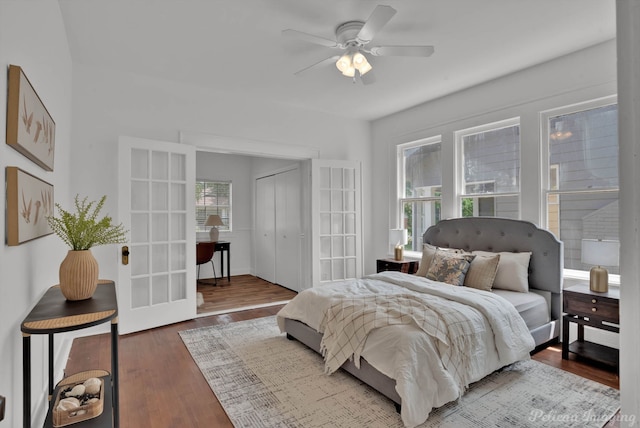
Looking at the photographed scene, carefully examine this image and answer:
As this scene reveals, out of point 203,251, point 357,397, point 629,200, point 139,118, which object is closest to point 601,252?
point 357,397

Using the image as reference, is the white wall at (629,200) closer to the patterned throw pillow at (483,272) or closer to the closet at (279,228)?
the patterned throw pillow at (483,272)

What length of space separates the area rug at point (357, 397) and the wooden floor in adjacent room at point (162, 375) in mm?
112

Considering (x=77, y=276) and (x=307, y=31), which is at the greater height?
(x=307, y=31)

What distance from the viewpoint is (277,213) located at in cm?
622

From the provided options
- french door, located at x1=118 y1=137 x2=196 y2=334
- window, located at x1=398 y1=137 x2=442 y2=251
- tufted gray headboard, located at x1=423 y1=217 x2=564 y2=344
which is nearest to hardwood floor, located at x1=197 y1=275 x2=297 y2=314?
french door, located at x1=118 y1=137 x2=196 y2=334

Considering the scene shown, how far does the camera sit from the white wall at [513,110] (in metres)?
3.19

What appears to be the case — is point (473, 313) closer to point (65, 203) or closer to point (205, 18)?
point (205, 18)

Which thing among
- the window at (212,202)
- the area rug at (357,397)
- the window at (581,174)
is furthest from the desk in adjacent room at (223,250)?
the window at (581,174)

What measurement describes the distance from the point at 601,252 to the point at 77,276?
370 cm

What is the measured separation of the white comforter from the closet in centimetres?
233

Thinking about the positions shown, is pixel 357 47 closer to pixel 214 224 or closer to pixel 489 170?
pixel 489 170

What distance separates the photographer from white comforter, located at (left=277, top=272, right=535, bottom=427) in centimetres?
206

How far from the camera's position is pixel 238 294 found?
17.8 ft

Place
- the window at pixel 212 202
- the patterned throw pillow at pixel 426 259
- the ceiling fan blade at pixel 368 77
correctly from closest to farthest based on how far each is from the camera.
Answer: the ceiling fan blade at pixel 368 77, the patterned throw pillow at pixel 426 259, the window at pixel 212 202
